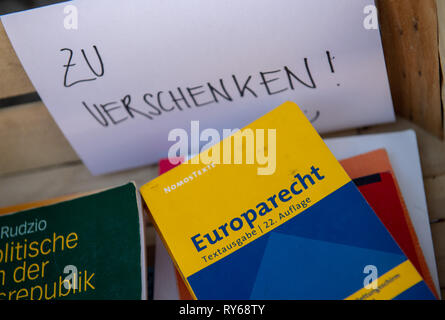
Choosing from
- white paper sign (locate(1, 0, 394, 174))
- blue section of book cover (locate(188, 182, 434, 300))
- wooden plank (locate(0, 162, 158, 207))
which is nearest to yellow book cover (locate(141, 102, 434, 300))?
blue section of book cover (locate(188, 182, 434, 300))

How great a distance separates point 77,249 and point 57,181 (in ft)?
0.92

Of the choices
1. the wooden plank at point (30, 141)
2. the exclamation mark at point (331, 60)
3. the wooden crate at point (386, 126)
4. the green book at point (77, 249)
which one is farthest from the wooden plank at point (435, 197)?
the wooden plank at point (30, 141)

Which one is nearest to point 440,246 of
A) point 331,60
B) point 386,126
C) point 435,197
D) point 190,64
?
point 435,197

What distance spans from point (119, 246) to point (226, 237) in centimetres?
17

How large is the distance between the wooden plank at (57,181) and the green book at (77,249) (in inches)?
7.2

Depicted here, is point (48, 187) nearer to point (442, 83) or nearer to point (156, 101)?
point (156, 101)

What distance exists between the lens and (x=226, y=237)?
662mm

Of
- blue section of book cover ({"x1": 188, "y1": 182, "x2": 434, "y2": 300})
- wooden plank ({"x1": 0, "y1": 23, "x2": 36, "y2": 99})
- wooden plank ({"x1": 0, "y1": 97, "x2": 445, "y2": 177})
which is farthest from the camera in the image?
wooden plank ({"x1": 0, "y1": 97, "x2": 445, "y2": 177})

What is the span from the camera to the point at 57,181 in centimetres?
94

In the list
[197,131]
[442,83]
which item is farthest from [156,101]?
[442,83]

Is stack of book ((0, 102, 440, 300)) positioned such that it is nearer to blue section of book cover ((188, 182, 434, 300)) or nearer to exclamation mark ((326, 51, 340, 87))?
blue section of book cover ((188, 182, 434, 300))

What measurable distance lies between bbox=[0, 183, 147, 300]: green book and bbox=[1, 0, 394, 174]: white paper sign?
0.59 ft

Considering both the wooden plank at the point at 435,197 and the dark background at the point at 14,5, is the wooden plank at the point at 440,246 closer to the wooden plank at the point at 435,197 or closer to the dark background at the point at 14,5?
the wooden plank at the point at 435,197

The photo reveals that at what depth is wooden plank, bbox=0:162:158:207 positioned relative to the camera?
3.05ft
